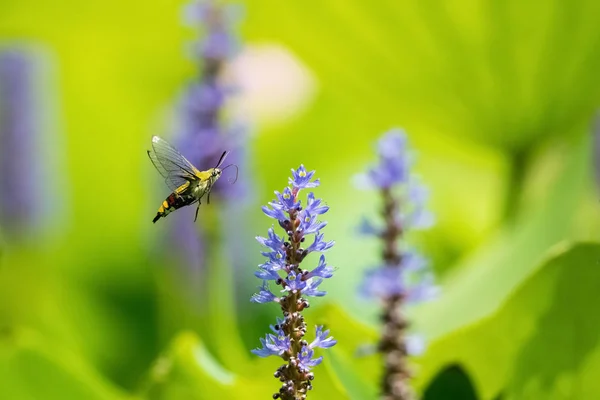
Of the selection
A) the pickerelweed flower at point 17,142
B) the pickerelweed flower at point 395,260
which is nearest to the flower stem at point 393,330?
the pickerelweed flower at point 395,260

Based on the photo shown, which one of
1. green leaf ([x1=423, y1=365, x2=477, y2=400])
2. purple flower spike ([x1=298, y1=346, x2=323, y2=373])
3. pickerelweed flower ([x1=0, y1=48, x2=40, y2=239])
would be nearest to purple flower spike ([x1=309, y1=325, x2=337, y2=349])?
purple flower spike ([x1=298, y1=346, x2=323, y2=373])

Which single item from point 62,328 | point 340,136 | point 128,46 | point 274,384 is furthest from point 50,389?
point 128,46

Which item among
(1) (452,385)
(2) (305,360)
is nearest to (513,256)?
(1) (452,385)

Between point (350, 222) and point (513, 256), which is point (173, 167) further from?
point (350, 222)

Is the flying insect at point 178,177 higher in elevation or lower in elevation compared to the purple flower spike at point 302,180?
higher

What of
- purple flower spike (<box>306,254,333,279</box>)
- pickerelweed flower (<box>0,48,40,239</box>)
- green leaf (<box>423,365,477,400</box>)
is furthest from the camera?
pickerelweed flower (<box>0,48,40,239</box>)

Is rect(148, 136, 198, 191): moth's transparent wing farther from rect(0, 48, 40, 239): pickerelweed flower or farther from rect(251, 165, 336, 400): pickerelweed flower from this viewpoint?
rect(0, 48, 40, 239): pickerelweed flower

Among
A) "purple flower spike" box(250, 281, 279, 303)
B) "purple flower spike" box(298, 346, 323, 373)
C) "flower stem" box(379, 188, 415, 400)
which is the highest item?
"flower stem" box(379, 188, 415, 400)

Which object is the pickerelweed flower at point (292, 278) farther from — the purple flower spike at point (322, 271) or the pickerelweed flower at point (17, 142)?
the pickerelweed flower at point (17, 142)
